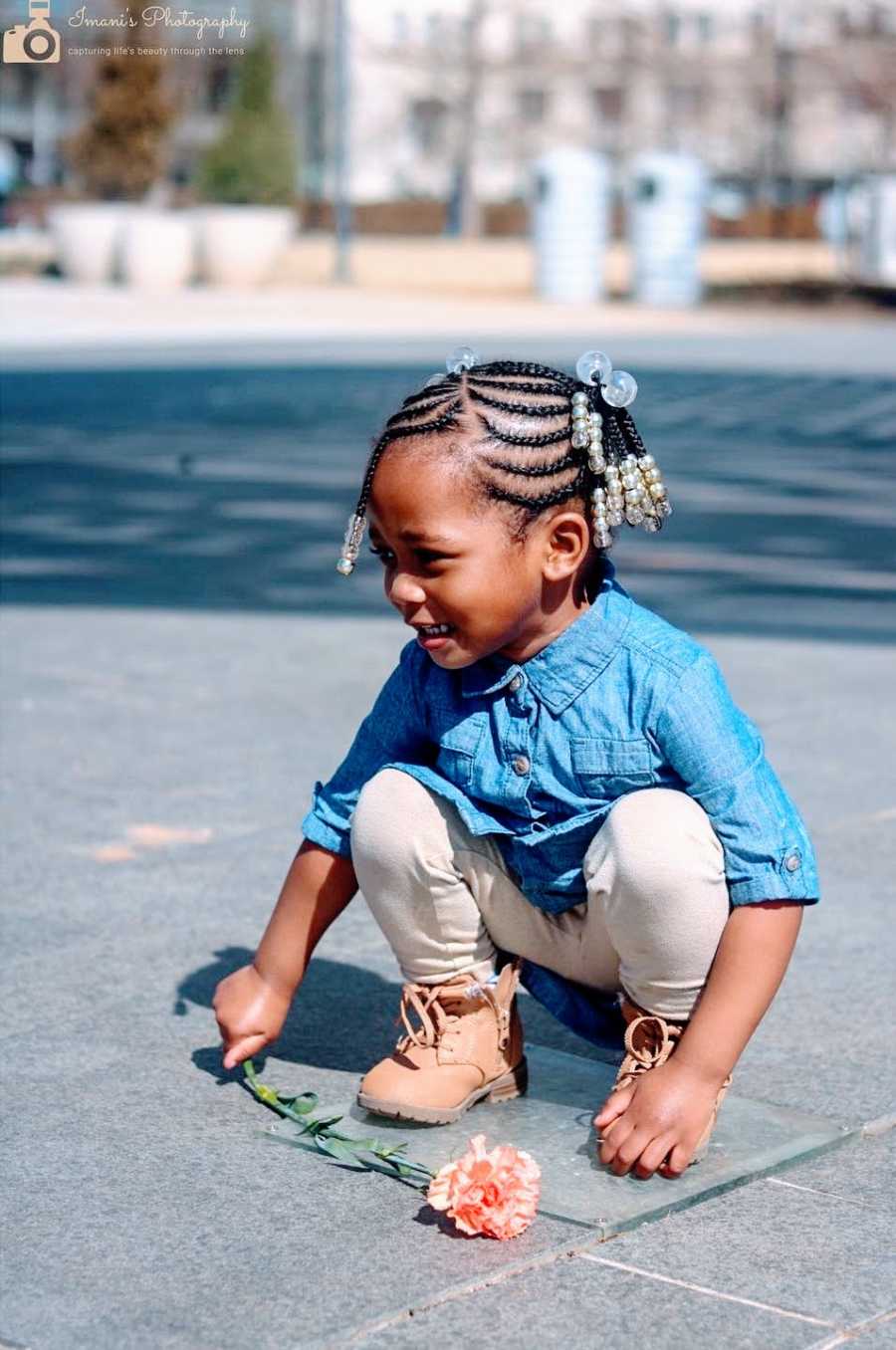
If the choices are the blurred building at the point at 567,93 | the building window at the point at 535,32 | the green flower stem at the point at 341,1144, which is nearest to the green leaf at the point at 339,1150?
the green flower stem at the point at 341,1144

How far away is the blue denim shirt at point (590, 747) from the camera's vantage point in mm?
2457

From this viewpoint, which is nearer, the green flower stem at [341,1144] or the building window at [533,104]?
the green flower stem at [341,1144]

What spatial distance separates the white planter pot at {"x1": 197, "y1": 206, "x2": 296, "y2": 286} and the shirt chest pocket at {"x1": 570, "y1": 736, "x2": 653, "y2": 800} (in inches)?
1017

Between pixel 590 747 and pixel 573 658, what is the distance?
11cm

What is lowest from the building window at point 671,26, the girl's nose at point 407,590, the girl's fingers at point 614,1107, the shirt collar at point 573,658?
the girl's fingers at point 614,1107

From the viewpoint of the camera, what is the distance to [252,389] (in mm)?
14062

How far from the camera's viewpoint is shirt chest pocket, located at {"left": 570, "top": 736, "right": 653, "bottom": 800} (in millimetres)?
2484

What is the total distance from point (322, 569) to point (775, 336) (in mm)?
13872

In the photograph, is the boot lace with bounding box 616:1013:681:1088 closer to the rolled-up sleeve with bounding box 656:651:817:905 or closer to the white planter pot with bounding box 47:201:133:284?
the rolled-up sleeve with bounding box 656:651:817:905

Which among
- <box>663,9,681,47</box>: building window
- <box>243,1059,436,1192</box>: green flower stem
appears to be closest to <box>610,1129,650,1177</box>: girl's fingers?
<box>243,1059,436,1192</box>: green flower stem

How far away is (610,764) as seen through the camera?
8.20 ft

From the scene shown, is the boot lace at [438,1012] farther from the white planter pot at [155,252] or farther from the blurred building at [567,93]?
the blurred building at [567,93]

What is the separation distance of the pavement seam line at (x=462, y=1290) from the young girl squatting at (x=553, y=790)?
0.64 ft

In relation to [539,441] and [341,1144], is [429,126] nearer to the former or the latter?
[539,441]
